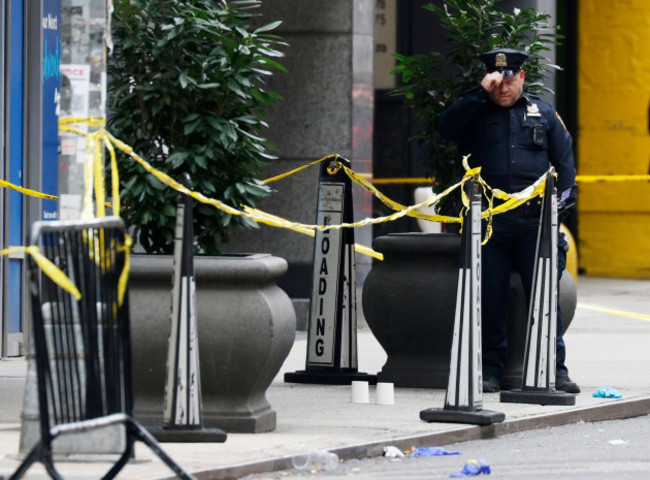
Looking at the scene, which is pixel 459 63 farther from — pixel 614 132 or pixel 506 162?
pixel 614 132

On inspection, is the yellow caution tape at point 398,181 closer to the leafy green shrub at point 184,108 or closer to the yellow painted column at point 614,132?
the yellow painted column at point 614,132

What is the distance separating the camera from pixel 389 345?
10.3 metres

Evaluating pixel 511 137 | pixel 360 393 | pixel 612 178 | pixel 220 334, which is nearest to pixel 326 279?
pixel 360 393

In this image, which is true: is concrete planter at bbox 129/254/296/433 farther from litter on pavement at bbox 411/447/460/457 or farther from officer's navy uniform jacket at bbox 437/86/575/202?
officer's navy uniform jacket at bbox 437/86/575/202

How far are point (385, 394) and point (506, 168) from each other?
1654mm

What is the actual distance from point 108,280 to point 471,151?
4.74 m

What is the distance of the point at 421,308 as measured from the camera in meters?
10.1

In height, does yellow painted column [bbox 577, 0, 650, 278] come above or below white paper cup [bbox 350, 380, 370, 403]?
above

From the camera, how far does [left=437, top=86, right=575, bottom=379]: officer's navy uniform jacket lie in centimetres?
980

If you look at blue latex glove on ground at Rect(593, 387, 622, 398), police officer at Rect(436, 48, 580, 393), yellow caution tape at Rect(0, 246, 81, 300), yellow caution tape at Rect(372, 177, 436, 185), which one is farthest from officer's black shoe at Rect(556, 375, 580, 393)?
yellow caution tape at Rect(372, 177, 436, 185)

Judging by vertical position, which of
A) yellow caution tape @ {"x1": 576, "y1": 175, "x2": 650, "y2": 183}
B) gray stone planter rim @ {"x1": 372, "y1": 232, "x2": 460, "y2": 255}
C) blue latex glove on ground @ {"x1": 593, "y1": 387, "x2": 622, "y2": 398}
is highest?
yellow caution tape @ {"x1": 576, "y1": 175, "x2": 650, "y2": 183}

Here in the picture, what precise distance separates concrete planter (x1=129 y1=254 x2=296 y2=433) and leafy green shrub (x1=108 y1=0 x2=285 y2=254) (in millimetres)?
465

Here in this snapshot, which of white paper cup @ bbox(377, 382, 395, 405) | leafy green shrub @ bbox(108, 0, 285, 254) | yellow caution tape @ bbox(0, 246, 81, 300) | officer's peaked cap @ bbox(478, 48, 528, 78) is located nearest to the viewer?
yellow caution tape @ bbox(0, 246, 81, 300)

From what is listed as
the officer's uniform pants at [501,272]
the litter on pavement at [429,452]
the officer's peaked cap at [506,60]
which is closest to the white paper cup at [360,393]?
the officer's uniform pants at [501,272]
